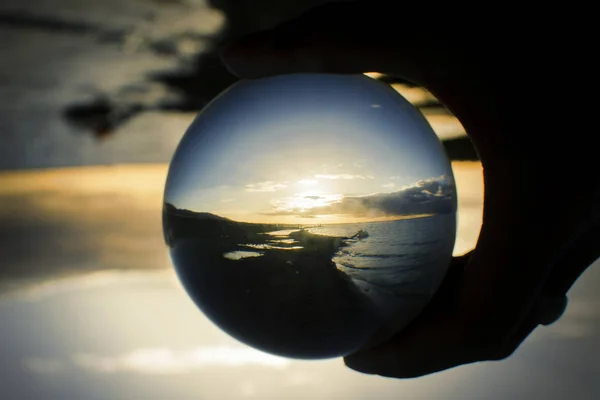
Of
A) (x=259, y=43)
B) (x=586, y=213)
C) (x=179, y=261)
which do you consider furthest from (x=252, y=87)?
(x=586, y=213)

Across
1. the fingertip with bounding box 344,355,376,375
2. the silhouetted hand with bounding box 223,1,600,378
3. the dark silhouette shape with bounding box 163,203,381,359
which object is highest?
the silhouetted hand with bounding box 223,1,600,378

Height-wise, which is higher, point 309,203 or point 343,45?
point 343,45

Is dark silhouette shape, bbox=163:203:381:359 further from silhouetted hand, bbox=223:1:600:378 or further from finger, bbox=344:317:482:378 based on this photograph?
silhouetted hand, bbox=223:1:600:378

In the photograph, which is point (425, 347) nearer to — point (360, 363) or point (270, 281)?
point (360, 363)

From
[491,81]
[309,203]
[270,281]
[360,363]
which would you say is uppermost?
[491,81]

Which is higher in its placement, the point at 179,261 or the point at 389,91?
the point at 389,91

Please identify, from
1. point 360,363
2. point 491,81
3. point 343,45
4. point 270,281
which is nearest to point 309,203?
point 270,281

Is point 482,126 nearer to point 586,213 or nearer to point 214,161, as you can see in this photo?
point 586,213

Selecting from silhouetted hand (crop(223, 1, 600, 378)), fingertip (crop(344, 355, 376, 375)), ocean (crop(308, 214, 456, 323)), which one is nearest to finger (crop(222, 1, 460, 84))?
silhouetted hand (crop(223, 1, 600, 378))

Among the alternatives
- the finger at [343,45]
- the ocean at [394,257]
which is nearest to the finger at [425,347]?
the ocean at [394,257]
